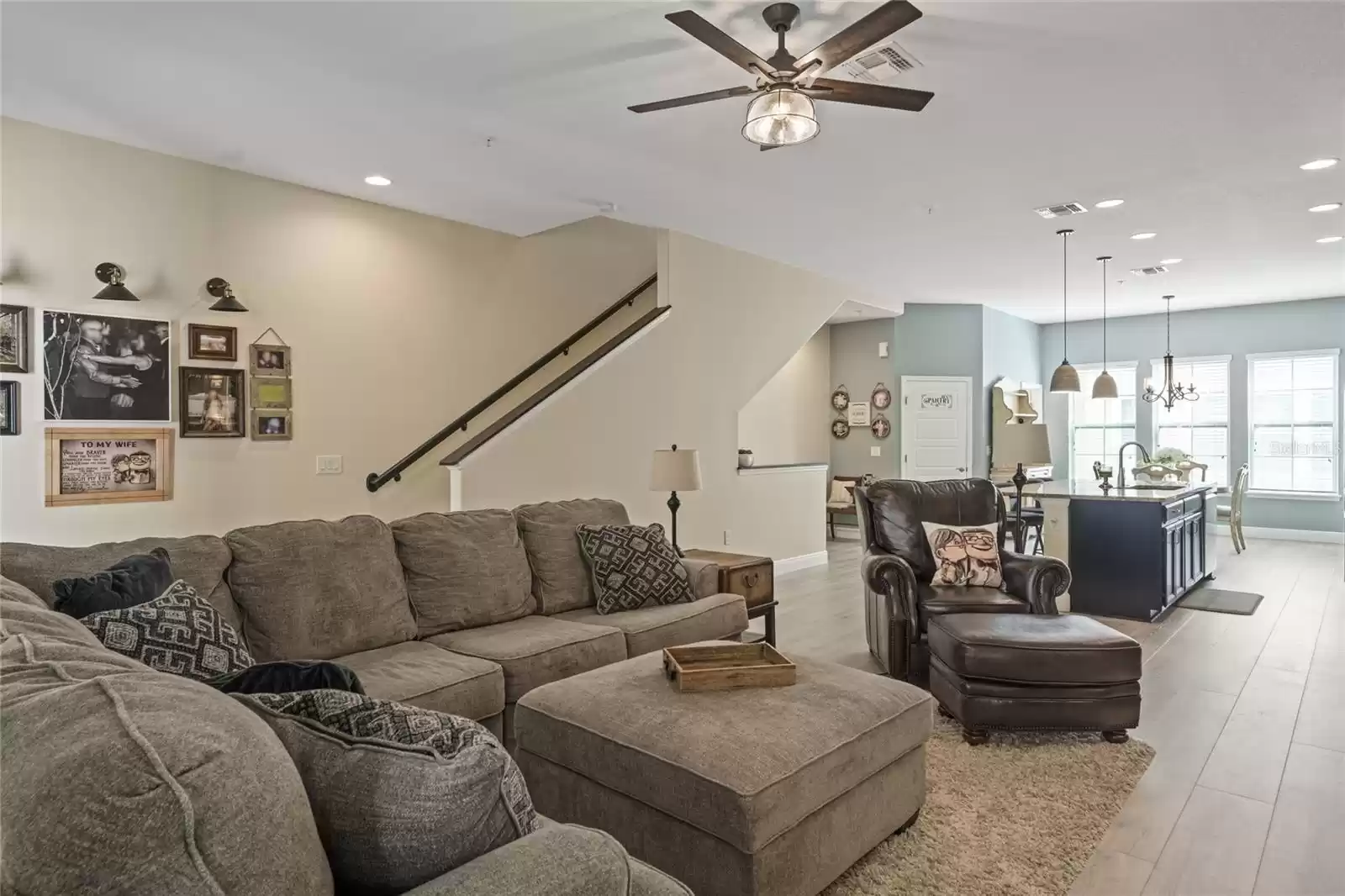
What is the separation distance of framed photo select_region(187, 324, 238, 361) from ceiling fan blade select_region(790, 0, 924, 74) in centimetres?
379

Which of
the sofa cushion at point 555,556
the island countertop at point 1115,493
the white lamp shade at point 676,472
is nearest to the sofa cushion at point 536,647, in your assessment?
the sofa cushion at point 555,556

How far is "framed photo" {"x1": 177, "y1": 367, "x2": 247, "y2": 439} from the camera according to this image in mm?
4488

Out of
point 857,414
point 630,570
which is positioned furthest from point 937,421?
point 630,570

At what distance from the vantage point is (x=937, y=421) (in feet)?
29.8

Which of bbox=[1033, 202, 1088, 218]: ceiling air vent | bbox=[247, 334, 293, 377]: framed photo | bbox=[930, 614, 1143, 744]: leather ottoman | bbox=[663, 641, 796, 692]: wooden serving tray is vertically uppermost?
bbox=[1033, 202, 1088, 218]: ceiling air vent

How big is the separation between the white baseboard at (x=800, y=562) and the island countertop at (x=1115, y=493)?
214 cm

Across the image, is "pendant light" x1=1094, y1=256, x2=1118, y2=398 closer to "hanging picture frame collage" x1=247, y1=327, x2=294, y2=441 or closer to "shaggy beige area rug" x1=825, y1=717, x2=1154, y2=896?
"shaggy beige area rug" x1=825, y1=717, x2=1154, y2=896

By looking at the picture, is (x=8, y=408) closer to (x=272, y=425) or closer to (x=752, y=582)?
(x=272, y=425)

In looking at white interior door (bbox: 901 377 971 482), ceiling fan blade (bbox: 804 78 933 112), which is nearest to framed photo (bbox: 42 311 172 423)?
ceiling fan blade (bbox: 804 78 933 112)

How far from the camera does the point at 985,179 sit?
Result: 4.63 m

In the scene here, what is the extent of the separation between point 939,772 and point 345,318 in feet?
14.8

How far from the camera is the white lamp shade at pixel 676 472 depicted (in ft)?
13.8

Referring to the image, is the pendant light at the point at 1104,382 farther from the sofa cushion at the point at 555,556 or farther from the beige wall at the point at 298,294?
the sofa cushion at the point at 555,556

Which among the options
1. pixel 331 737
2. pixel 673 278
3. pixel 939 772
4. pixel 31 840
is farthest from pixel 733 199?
pixel 31 840
